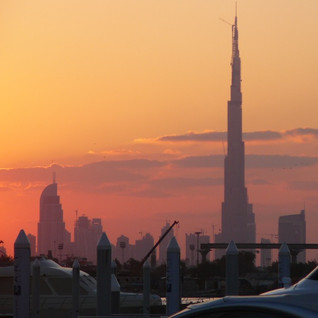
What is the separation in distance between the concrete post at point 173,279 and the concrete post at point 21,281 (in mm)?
3755

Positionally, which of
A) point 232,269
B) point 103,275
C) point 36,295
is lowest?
point 36,295

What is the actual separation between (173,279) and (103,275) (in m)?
1.74

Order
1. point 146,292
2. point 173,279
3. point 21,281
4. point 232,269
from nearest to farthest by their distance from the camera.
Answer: point 21,281 → point 173,279 → point 232,269 → point 146,292

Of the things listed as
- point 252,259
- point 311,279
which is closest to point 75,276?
point 311,279

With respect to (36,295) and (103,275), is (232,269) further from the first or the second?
(36,295)

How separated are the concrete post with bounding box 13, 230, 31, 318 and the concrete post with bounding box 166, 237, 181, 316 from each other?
3.75 m

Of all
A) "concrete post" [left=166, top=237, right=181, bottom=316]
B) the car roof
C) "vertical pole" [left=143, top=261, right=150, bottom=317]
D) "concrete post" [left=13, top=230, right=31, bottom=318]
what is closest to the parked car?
the car roof

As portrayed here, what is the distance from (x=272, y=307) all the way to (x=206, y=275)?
4098 inches

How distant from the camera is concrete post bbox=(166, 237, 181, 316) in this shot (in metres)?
25.7

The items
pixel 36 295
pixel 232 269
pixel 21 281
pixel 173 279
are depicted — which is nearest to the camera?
pixel 21 281

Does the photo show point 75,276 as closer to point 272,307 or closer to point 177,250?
point 177,250

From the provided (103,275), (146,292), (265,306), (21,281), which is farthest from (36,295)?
(265,306)

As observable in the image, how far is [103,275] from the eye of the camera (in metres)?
25.9

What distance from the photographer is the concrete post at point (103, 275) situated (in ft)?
85.4
